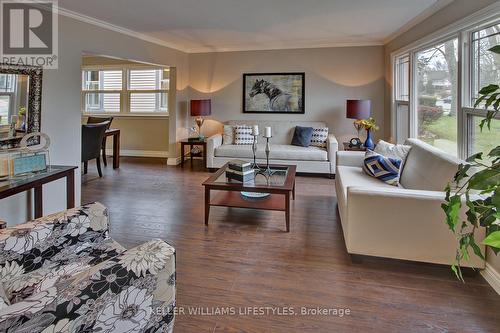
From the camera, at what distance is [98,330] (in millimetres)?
982

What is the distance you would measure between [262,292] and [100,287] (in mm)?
1363

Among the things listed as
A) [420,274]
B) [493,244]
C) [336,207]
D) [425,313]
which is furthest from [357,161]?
[493,244]

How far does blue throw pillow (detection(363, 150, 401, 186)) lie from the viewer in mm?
3367

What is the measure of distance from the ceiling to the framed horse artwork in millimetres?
691

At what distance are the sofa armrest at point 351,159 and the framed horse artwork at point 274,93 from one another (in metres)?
2.29

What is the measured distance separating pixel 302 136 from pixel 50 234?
15.2 feet

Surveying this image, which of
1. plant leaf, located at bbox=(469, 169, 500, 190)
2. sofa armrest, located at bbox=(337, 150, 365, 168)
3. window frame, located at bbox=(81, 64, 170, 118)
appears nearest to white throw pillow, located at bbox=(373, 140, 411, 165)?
sofa armrest, located at bbox=(337, 150, 365, 168)

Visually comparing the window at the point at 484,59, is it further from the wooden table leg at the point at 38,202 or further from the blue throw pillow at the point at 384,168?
the wooden table leg at the point at 38,202

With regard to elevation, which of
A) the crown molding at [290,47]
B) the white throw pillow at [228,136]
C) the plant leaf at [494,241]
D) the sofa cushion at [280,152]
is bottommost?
the plant leaf at [494,241]

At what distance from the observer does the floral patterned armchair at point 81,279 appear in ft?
2.92

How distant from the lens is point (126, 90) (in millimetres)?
7285

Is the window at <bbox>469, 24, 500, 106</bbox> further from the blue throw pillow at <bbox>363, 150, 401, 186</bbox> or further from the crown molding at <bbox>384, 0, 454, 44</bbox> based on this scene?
the blue throw pillow at <bbox>363, 150, 401, 186</bbox>

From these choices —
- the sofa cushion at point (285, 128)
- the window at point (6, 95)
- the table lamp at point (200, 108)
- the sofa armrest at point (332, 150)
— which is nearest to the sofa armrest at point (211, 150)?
the table lamp at point (200, 108)

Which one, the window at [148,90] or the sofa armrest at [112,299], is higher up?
the window at [148,90]
